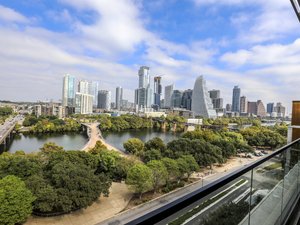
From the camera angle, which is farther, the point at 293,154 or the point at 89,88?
the point at 89,88

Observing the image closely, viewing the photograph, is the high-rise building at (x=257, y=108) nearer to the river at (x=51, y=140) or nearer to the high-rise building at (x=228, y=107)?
the high-rise building at (x=228, y=107)

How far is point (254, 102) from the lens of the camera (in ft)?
233

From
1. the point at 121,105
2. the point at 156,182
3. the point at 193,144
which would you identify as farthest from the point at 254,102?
the point at 156,182

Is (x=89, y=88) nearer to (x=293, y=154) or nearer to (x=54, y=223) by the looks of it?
(x=54, y=223)

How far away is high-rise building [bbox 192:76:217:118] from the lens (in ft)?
142

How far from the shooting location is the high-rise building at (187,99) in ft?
202

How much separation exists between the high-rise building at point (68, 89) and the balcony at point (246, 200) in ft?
193

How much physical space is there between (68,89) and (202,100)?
3501 cm

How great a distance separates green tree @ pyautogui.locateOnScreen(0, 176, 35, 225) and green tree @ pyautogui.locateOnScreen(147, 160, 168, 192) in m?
3.60

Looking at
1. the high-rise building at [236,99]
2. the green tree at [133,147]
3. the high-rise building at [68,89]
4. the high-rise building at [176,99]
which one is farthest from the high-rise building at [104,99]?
the green tree at [133,147]

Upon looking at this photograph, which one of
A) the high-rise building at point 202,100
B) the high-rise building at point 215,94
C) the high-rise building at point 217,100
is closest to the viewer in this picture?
the high-rise building at point 202,100

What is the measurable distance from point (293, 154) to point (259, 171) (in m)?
0.85

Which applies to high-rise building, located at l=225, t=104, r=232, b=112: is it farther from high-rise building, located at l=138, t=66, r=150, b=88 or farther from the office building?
high-rise building, located at l=138, t=66, r=150, b=88

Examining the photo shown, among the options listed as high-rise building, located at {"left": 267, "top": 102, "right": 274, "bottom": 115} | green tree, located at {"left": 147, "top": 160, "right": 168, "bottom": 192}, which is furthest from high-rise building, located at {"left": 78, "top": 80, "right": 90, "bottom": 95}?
green tree, located at {"left": 147, "top": 160, "right": 168, "bottom": 192}
